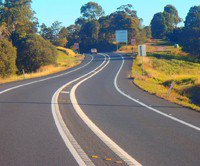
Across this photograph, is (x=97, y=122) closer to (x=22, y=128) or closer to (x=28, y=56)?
(x=22, y=128)

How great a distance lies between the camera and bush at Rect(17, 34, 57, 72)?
159 ft

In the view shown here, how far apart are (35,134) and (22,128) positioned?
814 millimetres

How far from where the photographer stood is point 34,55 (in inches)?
1923

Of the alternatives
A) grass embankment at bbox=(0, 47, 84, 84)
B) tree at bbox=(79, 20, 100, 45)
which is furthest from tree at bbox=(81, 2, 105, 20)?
grass embankment at bbox=(0, 47, 84, 84)

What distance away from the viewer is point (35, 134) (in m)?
7.79

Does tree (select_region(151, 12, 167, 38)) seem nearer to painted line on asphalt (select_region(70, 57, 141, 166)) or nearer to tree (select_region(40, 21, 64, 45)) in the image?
tree (select_region(40, 21, 64, 45))

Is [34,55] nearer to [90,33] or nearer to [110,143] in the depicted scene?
[110,143]

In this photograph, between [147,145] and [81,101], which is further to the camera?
[81,101]

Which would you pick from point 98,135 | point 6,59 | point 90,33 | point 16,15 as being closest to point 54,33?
point 90,33

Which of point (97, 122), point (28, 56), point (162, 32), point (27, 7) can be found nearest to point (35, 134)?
point (97, 122)

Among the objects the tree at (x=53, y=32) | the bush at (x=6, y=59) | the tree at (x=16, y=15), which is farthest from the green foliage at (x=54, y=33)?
the bush at (x=6, y=59)

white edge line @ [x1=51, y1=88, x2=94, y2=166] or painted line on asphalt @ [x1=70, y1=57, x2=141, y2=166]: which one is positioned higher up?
white edge line @ [x1=51, y1=88, x2=94, y2=166]

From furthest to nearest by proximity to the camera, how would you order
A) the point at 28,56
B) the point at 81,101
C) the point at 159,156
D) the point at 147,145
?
the point at 28,56, the point at 81,101, the point at 147,145, the point at 159,156

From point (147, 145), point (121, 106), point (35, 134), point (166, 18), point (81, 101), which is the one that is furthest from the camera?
point (166, 18)
